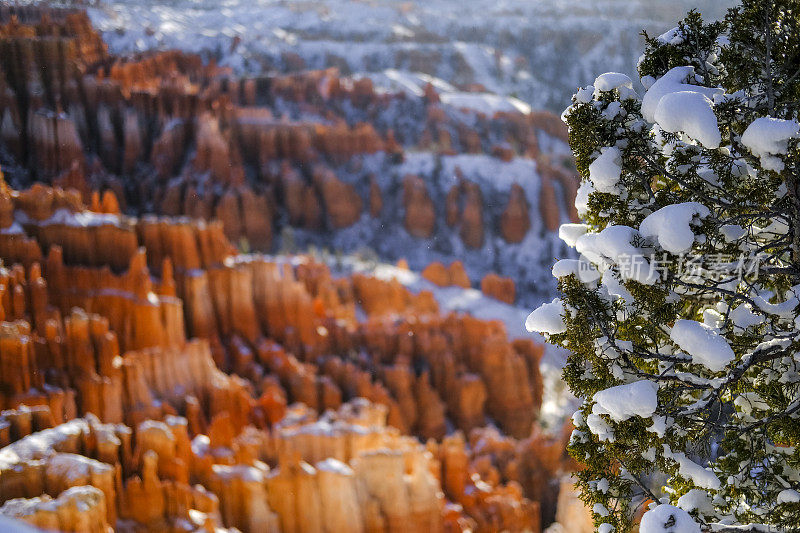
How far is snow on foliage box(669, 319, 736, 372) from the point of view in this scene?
9.91ft

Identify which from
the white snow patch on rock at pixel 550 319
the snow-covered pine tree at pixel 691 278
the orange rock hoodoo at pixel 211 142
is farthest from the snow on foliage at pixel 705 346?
the orange rock hoodoo at pixel 211 142

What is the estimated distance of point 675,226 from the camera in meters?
3.02

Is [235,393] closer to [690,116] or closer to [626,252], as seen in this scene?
[626,252]

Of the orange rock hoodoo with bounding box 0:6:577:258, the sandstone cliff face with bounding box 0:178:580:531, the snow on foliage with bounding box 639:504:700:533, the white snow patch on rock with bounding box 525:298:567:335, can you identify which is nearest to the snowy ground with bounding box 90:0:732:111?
the orange rock hoodoo with bounding box 0:6:577:258

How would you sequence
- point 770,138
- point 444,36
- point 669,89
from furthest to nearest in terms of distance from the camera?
point 444,36, point 669,89, point 770,138

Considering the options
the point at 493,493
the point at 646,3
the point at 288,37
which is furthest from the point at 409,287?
the point at 646,3

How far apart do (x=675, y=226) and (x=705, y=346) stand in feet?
1.59

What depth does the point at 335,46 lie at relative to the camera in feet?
198

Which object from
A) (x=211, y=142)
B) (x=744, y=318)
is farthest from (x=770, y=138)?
(x=211, y=142)

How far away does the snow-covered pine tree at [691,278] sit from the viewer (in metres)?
3.16

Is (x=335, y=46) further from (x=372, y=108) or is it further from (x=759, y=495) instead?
(x=759, y=495)

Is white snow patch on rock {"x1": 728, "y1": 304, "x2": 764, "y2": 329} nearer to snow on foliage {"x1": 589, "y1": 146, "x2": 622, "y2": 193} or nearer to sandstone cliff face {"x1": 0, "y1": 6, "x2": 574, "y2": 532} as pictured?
snow on foliage {"x1": 589, "y1": 146, "x2": 622, "y2": 193}

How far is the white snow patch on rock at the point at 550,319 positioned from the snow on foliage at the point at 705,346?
0.67m

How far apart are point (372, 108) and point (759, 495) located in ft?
144
